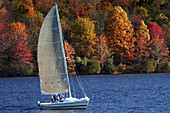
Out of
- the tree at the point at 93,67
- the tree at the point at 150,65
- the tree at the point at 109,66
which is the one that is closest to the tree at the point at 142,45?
the tree at the point at 150,65

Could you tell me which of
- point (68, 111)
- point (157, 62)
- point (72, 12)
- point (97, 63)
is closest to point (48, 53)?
point (68, 111)

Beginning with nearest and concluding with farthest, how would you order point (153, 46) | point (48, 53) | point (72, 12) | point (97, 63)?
point (48, 53) → point (97, 63) → point (153, 46) → point (72, 12)

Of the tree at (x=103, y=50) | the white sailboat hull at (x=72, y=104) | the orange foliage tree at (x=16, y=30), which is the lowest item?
the white sailboat hull at (x=72, y=104)

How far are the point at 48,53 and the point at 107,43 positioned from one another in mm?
66297

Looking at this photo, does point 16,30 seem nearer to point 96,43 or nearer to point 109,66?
point 96,43

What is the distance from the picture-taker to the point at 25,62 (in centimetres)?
10781

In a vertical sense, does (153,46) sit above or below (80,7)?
below

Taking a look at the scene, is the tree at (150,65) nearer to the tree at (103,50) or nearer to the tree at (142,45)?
the tree at (142,45)

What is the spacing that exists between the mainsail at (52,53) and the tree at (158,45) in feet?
221

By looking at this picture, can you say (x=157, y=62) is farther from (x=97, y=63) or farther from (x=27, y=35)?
(x=27, y=35)

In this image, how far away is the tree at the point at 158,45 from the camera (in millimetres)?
111125

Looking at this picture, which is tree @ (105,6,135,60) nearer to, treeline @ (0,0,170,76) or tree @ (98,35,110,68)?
treeline @ (0,0,170,76)

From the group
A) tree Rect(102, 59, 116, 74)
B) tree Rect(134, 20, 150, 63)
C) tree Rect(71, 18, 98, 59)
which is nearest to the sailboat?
tree Rect(102, 59, 116, 74)

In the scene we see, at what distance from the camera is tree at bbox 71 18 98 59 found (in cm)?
10981
